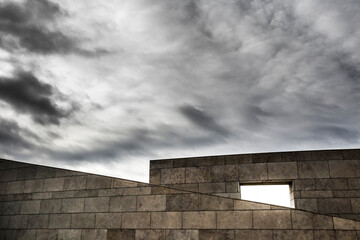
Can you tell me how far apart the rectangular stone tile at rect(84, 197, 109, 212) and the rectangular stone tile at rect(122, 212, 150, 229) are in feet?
2.94

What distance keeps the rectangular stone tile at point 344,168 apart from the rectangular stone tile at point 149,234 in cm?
751

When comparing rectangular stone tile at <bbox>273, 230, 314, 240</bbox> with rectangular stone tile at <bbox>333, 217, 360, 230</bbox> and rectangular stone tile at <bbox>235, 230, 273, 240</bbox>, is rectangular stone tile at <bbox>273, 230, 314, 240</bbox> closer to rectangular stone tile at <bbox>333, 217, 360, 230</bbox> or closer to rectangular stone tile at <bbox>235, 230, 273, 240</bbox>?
rectangular stone tile at <bbox>235, 230, 273, 240</bbox>

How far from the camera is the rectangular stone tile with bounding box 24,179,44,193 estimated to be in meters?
14.4

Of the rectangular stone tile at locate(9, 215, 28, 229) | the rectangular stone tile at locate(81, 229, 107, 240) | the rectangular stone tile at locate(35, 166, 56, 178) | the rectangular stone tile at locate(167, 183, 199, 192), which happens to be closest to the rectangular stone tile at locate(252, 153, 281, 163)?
the rectangular stone tile at locate(167, 183, 199, 192)

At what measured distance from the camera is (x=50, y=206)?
13.8m

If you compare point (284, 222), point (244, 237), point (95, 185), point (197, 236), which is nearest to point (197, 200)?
point (197, 236)

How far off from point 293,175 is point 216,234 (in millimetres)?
5180

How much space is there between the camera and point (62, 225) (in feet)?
43.1

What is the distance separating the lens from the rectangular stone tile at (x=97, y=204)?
1264 cm

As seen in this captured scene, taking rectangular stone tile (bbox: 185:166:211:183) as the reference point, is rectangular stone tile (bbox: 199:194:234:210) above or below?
below

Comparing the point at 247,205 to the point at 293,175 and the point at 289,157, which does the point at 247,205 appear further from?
the point at 289,157

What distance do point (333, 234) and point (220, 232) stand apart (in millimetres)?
3328

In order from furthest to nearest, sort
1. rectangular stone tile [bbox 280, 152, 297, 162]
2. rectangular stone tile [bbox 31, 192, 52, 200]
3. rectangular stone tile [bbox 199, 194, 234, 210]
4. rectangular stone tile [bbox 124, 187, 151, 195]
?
rectangular stone tile [bbox 280, 152, 297, 162], rectangular stone tile [bbox 31, 192, 52, 200], rectangular stone tile [bbox 124, 187, 151, 195], rectangular stone tile [bbox 199, 194, 234, 210]

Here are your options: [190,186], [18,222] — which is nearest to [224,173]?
[190,186]
